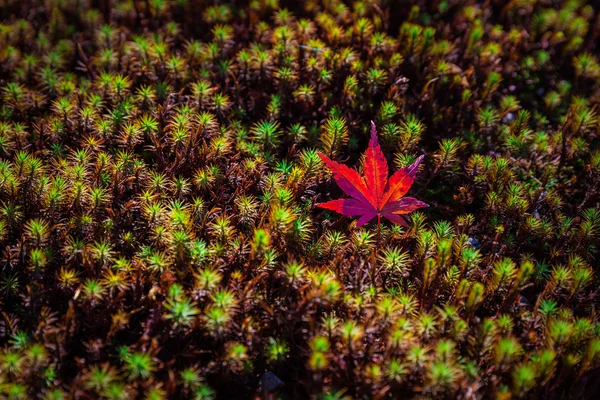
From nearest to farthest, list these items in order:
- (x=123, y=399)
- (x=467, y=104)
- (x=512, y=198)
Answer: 1. (x=123, y=399)
2. (x=512, y=198)
3. (x=467, y=104)

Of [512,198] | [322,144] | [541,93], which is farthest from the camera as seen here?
[541,93]

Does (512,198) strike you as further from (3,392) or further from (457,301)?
(3,392)

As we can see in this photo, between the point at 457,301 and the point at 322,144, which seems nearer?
the point at 457,301

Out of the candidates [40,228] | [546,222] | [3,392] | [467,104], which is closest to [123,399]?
[3,392]

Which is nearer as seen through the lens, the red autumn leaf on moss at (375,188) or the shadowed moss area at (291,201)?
A: the shadowed moss area at (291,201)

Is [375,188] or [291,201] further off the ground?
[375,188]
